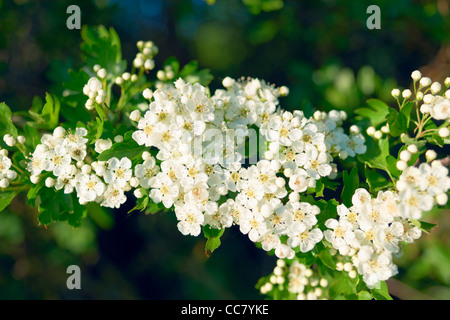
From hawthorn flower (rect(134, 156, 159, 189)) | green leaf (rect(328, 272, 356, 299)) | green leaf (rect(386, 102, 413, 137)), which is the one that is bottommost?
green leaf (rect(328, 272, 356, 299))

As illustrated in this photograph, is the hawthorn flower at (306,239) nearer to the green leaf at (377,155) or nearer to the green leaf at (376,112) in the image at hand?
the green leaf at (377,155)

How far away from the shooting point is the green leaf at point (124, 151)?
1.95m

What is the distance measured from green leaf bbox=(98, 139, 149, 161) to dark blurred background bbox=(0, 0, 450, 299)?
129 centimetres

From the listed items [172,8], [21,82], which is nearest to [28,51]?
[21,82]

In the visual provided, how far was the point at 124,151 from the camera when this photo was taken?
6.63 ft

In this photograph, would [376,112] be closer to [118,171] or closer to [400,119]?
[400,119]

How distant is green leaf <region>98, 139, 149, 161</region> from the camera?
195cm

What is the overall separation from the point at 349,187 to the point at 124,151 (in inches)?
52.2

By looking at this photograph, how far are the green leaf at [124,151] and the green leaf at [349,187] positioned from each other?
47.4 inches

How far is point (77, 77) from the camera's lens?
95.0 inches

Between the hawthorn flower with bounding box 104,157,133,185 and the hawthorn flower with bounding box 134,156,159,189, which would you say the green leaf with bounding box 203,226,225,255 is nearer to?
the hawthorn flower with bounding box 134,156,159,189

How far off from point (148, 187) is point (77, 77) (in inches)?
39.5

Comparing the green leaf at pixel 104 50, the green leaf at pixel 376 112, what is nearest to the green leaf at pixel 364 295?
the green leaf at pixel 376 112

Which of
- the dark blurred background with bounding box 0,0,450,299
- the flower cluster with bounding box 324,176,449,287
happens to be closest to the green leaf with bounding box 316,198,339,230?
the flower cluster with bounding box 324,176,449,287
